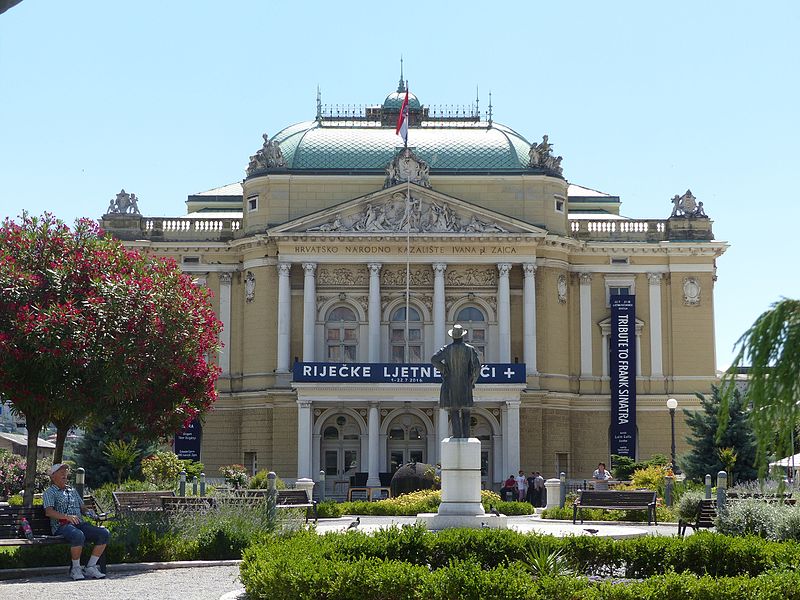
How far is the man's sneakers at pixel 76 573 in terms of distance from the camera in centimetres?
1997

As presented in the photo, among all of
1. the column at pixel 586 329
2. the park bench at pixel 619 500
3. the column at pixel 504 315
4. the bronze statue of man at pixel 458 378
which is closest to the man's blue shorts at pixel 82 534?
the bronze statue of man at pixel 458 378

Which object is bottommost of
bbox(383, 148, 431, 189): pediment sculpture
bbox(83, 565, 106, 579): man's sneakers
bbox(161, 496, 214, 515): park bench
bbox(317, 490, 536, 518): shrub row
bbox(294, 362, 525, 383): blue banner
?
bbox(83, 565, 106, 579): man's sneakers

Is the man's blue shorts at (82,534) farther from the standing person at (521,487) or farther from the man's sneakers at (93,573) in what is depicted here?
the standing person at (521,487)

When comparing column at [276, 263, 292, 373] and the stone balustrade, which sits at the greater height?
the stone balustrade

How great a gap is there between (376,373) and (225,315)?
9.38m

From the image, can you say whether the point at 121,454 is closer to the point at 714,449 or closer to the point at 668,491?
the point at 668,491

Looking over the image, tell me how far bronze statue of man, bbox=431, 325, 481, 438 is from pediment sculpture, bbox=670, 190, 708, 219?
3846 cm

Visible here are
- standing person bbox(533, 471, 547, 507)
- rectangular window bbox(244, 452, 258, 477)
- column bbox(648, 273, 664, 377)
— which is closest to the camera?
standing person bbox(533, 471, 547, 507)

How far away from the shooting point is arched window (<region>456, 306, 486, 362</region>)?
192ft

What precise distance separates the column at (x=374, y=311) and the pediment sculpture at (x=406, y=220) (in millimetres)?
1947

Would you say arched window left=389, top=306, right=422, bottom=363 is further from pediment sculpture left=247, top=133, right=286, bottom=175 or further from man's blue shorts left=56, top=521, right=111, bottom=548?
man's blue shorts left=56, top=521, right=111, bottom=548

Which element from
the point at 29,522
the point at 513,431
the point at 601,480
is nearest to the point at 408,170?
the point at 513,431

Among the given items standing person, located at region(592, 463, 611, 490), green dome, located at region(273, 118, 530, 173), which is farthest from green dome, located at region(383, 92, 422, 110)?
standing person, located at region(592, 463, 611, 490)

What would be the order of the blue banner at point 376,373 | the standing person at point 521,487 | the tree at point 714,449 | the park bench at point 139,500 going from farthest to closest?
the blue banner at point 376,373 → the standing person at point 521,487 → the tree at point 714,449 → the park bench at point 139,500
